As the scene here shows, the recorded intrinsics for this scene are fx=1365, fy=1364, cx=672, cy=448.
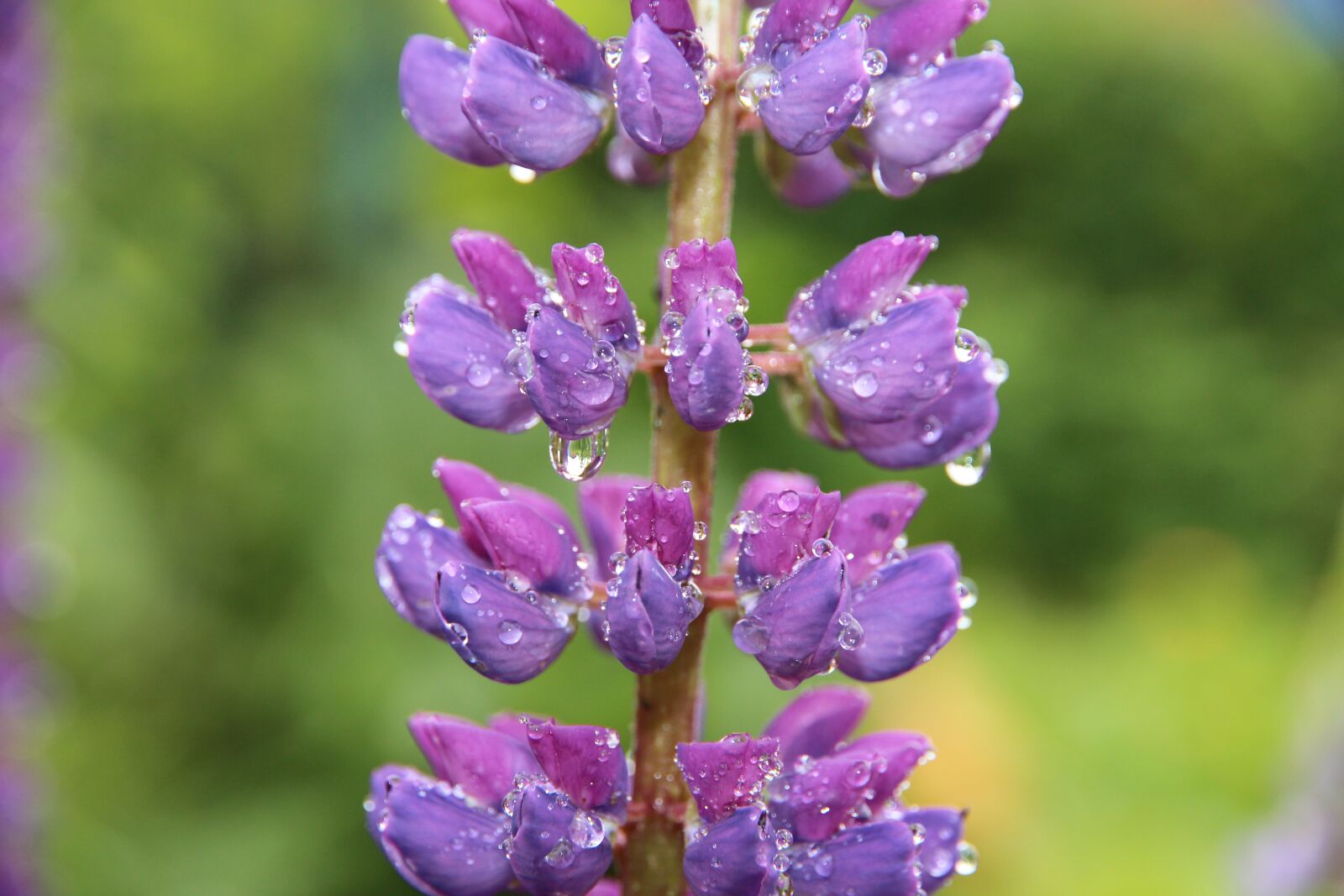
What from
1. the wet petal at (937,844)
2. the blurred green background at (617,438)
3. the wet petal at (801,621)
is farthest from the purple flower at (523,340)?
the blurred green background at (617,438)

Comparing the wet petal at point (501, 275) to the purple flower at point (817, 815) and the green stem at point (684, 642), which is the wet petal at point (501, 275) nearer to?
the green stem at point (684, 642)

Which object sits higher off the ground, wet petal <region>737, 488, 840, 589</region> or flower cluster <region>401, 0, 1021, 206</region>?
flower cluster <region>401, 0, 1021, 206</region>

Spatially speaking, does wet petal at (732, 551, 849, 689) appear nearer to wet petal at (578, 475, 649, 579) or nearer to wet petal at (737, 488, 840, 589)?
wet petal at (737, 488, 840, 589)

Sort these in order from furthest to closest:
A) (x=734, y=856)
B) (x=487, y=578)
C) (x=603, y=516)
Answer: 1. (x=603, y=516)
2. (x=487, y=578)
3. (x=734, y=856)

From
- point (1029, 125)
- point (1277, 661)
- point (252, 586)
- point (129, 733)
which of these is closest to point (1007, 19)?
point (1029, 125)

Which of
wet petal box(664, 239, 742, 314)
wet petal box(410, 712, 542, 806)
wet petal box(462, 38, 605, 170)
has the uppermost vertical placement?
wet petal box(462, 38, 605, 170)

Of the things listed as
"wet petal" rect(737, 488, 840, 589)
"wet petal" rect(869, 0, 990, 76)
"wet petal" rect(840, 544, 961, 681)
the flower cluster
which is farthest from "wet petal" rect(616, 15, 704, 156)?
"wet petal" rect(840, 544, 961, 681)

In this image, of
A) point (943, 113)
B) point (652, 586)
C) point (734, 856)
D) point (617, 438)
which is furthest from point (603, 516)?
point (617, 438)

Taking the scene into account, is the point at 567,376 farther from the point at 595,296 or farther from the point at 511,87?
the point at 511,87
